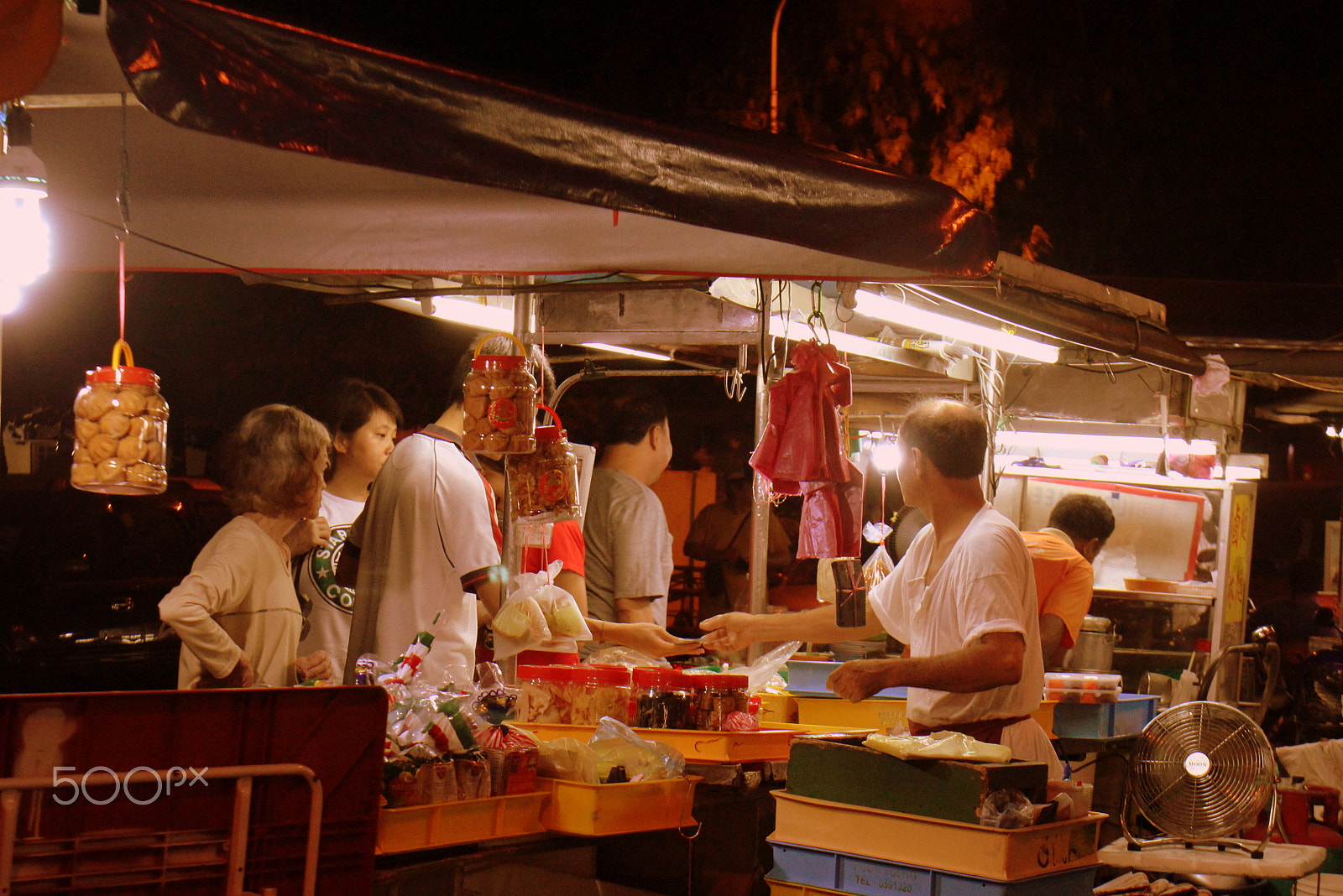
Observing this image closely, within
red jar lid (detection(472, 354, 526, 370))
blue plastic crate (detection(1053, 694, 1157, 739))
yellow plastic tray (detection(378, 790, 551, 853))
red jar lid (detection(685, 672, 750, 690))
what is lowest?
blue plastic crate (detection(1053, 694, 1157, 739))

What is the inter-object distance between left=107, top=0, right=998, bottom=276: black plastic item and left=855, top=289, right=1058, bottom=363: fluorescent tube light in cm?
206

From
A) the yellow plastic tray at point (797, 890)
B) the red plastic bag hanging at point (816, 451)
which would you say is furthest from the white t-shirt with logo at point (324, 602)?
the yellow plastic tray at point (797, 890)

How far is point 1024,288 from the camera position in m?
5.00

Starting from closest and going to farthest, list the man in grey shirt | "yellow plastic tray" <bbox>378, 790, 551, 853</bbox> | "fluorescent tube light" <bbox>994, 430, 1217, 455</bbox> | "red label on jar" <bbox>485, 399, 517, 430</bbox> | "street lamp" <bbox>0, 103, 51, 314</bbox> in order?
1. "street lamp" <bbox>0, 103, 51, 314</bbox>
2. "yellow plastic tray" <bbox>378, 790, 551, 853</bbox>
3. "red label on jar" <bbox>485, 399, 517, 430</bbox>
4. the man in grey shirt
5. "fluorescent tube light" <bbox>994, 430, 1217, 455</bbox>

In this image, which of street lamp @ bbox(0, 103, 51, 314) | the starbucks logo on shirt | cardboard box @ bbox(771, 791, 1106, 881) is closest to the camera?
street lamp @ bbox(0, 103, 51, 314)

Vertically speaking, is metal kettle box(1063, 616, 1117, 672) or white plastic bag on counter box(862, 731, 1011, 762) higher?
white plastic bag on counter box(862, 731, 1011, 762)

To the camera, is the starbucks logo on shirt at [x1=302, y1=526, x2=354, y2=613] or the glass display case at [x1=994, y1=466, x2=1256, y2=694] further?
the glass display case at [x1=994, y1=466, x2=1256, y2=694]

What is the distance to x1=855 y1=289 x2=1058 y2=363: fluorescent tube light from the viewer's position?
5.14 meters

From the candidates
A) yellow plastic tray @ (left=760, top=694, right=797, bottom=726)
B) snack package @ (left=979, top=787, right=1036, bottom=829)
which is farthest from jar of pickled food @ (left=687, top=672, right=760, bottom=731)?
snack package @ (left=979, top=787, right=1036, bottom=829)

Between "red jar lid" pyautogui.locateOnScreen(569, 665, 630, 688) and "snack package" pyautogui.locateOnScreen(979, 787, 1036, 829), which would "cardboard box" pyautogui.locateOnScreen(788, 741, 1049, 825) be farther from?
"red jar lid" pyautogui.locateOnScreen(569, 665, 630, 688)

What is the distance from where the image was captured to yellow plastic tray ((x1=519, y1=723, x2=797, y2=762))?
12.1ft

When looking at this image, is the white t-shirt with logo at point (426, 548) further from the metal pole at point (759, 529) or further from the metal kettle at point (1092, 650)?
the metal kettle at point (1092, 650)

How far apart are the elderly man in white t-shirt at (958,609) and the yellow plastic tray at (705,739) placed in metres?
0.47

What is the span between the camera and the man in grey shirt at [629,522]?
5535mm
